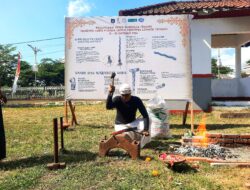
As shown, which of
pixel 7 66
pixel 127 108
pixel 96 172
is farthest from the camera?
pixel 7 66

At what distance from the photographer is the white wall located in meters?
14.3

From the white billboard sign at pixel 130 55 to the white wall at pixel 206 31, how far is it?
422cm

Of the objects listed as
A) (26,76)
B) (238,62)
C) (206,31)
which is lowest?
(238,62)

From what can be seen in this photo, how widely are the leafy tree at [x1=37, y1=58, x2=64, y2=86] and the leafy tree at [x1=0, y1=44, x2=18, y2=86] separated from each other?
541 cm

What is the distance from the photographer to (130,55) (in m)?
10.4

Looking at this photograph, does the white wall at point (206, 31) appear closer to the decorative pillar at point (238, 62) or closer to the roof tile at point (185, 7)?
the roof tile at point (185, 7)

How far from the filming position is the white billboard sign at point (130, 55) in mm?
10211

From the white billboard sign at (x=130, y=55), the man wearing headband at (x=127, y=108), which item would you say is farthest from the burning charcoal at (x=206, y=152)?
the white billboard sign at (x=130, y=55)

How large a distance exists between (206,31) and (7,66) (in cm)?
3854

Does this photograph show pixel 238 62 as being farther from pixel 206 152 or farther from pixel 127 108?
pixel 206 152

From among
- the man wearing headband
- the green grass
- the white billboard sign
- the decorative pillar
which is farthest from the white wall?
the man wearing headband

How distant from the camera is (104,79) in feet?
34.8

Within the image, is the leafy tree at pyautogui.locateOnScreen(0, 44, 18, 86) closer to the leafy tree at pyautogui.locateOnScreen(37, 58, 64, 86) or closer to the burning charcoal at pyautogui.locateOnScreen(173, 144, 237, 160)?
the leafy tree at pyautogui.locateOnScreen(37, 58, 64, 86)

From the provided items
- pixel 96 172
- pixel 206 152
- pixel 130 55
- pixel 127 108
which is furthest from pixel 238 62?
pixel 96 172
